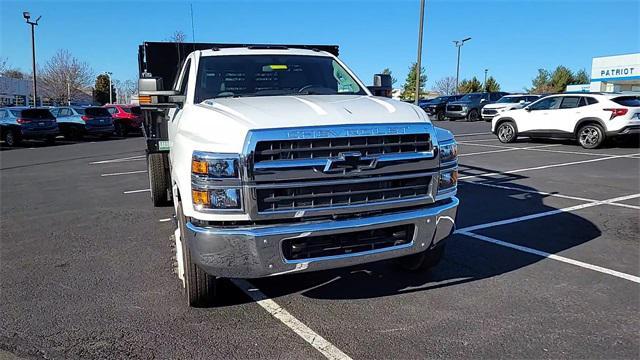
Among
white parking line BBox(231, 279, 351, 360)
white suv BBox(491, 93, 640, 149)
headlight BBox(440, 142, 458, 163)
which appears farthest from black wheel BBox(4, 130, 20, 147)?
headlight BBox(440, 142, 458, 163)

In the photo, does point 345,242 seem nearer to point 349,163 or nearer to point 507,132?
point 349,163

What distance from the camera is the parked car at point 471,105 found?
30.9m

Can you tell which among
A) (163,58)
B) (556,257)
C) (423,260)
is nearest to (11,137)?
(163,58)

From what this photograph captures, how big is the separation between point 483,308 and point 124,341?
266 cm

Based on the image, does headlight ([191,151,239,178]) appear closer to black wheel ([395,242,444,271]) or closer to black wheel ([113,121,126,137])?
black wheel ([395,242,444,271])

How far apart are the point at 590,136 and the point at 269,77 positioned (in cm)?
1309

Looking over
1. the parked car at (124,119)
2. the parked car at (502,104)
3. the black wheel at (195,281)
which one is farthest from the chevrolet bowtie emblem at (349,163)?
Answer: the parked car at (502,104)

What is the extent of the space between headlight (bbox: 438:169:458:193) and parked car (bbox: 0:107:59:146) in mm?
22403

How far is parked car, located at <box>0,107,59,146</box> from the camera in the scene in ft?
70.1

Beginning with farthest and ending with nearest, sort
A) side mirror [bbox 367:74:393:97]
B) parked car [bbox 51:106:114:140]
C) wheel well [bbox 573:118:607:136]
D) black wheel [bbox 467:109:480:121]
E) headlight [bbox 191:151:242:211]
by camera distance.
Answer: black wheel [bbox 467:109:480:121] → parked car [bbox 51:106:114:140] → wheel well [bbox 573:118:607:136] → side mirror [bbox 367:74:393:97] → headlight [bbox 191:151:242:211]

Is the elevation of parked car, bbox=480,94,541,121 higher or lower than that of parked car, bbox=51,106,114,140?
higher

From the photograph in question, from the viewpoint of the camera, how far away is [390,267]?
473 cm

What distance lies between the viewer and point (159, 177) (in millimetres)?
7062

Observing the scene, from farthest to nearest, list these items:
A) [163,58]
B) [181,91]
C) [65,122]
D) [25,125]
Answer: [65,122] < [25,125] < [163,58] < [181,91]
